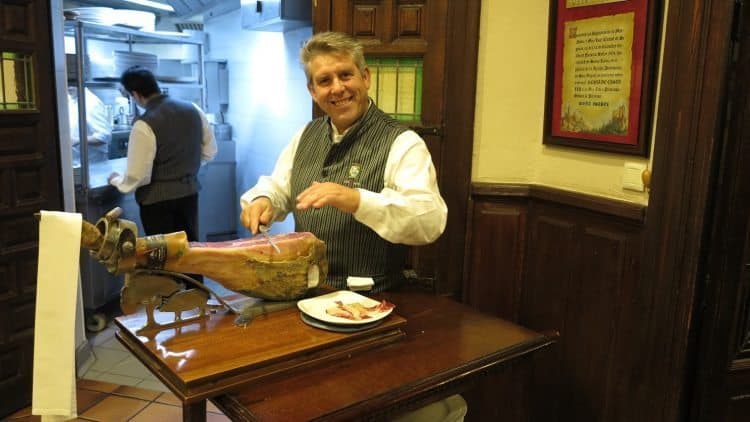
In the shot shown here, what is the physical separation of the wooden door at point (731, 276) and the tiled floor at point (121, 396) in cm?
170

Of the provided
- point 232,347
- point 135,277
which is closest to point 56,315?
point 135,277

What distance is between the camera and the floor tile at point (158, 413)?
2.46 m

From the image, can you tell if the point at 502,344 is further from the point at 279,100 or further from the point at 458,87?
the point at 279,100

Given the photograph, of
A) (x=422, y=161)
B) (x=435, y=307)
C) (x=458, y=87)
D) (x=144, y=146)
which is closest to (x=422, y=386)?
(x=435, y=307)

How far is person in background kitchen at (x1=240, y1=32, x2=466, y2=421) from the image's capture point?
1.46 metres

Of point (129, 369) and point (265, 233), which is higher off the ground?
point (265, 233)

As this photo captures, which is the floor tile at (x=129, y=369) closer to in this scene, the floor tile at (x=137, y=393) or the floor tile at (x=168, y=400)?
the floor tile at (x=137, y=393)

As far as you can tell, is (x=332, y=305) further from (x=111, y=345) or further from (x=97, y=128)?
(x=97, y=128)

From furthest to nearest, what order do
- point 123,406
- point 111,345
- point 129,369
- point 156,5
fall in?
point 156,5
point 111,345
point 129,369
point 123,406

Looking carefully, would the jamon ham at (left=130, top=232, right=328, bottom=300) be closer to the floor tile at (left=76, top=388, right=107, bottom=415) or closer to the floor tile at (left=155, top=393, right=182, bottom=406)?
the floor tile at (left=155, top=393, right=182, bottom=406)

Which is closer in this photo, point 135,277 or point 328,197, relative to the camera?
point 135,277

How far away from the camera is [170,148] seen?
3.59 m

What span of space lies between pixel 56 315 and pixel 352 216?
2.29 ft

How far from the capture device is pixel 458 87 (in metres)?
2.29
